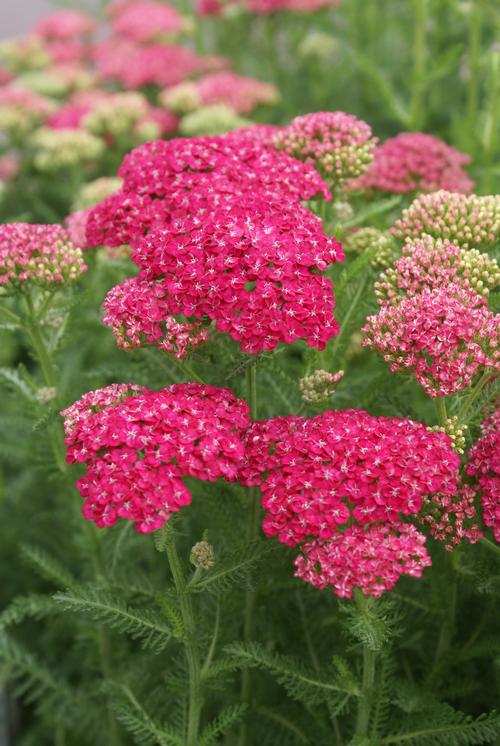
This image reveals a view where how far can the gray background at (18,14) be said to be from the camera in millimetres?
8539

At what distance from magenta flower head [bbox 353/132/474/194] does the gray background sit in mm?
6861

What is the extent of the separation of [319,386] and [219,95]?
2.69m

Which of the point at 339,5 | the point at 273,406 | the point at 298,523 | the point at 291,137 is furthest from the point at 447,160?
the point at 339,5

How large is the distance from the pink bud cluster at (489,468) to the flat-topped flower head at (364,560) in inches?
8.6

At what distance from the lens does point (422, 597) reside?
6.75 feet

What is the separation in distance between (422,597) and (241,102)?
9.27 ft

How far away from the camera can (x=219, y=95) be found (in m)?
4.16

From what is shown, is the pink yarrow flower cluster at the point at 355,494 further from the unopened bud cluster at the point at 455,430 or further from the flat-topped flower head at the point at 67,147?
the flat-topped flower head at the point at 67,147

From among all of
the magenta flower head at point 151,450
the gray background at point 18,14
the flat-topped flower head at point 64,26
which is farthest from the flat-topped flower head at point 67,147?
the gray background at point 18,14

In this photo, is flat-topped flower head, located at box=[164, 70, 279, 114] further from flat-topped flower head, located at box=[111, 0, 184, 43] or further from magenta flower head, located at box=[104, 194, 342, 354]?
magenta flower head, located at box=[104, 194, 342, 354]

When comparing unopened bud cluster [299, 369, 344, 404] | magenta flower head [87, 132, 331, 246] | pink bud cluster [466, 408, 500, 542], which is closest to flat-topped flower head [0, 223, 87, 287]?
magenta flower head [87, 132, 331, 246]

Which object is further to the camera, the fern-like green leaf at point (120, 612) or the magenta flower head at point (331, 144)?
the magenta flower head at point (331, 144)

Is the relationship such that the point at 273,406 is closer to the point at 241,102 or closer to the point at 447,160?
the point at 447,160

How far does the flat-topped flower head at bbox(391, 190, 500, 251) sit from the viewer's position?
6.70 ft
